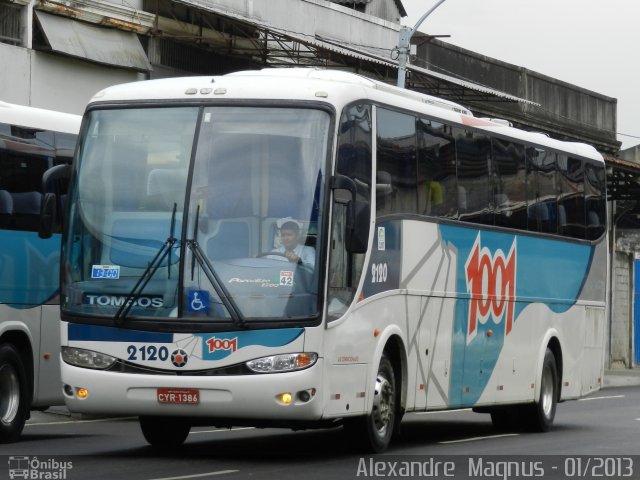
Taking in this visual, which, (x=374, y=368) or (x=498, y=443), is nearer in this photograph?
(x=374, y=368)

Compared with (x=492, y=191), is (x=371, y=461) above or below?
below

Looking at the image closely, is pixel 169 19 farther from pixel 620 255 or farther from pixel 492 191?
pixel 620 255

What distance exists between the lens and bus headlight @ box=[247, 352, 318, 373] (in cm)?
1280

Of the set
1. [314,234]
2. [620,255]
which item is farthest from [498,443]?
[620,255]

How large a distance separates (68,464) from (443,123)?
5.77 meters

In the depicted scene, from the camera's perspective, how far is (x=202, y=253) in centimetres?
1306

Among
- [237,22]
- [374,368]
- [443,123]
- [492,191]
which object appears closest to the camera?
[374,368]

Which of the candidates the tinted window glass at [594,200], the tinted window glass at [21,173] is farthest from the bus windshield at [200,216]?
the tinted window glass at [594,200]

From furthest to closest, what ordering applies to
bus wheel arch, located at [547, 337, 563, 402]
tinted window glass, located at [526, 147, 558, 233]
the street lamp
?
1. the street lamp
2. bus wheel arch, located at [547, 337, 563, 402]
3. tinted window glass, located at [526, 147, 558, 233]

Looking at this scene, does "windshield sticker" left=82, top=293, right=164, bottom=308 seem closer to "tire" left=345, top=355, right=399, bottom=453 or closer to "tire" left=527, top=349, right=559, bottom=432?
"tire" left=345, top=355, right=399, bottom=453

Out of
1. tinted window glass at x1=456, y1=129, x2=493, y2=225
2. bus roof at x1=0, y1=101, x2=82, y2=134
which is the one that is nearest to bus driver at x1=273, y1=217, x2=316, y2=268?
tinted window glass at x1=456, y1=129, x2=493, y2=225

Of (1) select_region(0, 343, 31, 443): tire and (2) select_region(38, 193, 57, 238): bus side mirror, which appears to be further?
(1) select_region(0, 343, 31, 443): tire

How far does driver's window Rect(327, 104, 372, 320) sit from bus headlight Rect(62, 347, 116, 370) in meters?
1.95

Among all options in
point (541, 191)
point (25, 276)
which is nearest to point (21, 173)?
point (25, 276)
